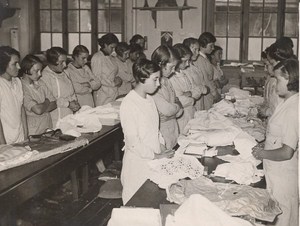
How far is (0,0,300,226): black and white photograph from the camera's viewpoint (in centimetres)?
273

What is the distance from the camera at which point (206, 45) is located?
625 cm

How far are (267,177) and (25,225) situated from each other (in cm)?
219

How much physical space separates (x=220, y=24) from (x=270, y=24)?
0.90 meters

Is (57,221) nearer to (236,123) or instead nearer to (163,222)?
(236,123)

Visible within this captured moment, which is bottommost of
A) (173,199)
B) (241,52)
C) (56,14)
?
(173,199)

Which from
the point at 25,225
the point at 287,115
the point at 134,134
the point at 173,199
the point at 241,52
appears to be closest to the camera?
the point at 173,199

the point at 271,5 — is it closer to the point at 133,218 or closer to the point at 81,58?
the point at 81,58

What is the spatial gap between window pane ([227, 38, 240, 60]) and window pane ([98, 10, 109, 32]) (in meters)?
2.33

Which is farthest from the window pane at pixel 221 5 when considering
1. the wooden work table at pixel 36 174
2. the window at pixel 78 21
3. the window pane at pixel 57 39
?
the wooden work table at pixel 36 174

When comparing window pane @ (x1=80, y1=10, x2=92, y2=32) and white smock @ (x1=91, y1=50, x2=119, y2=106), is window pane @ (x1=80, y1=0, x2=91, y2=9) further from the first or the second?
white smock @ (x1=91, y1=50, x2=119, y2=106)

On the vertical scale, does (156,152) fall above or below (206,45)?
below

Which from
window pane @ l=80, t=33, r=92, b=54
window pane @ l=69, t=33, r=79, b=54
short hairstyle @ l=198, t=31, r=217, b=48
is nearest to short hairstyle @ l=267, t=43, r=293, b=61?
short hairstyle @ l=198, t=31, r=217, b=48

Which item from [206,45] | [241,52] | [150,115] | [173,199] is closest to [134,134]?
[150,115]

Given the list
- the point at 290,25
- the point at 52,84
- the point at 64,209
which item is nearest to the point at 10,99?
the point at 52,84
